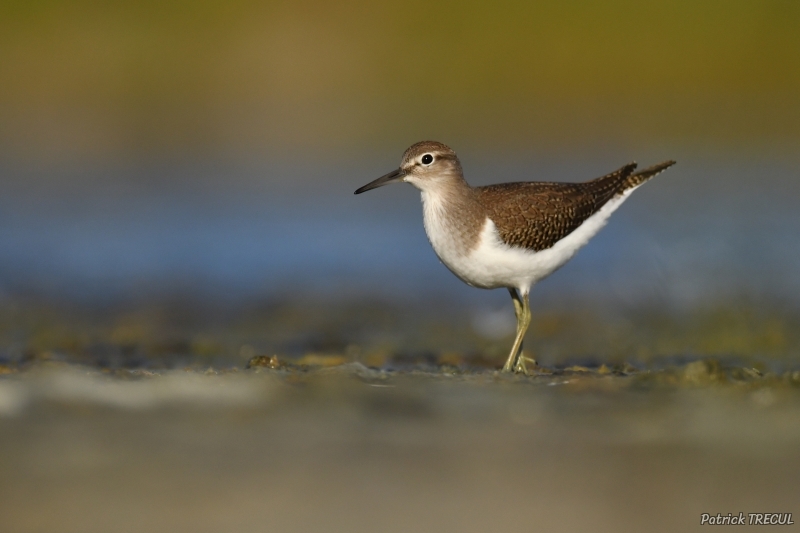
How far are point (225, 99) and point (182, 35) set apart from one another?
5.80 ft

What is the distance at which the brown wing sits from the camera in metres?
8.12

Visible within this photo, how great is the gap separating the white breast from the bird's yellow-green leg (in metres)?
0.21

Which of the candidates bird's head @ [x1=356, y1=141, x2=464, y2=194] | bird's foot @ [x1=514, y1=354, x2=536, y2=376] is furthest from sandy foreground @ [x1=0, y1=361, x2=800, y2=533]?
bird's head @ [x1=356, y1=141, x2=464, y2=194]

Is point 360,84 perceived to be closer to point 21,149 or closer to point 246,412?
point 21,149

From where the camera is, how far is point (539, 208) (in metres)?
8.38

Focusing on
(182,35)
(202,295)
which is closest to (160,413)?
(202,295)

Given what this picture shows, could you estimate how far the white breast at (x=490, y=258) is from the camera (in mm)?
7965

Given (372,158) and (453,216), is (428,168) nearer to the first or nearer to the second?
(453,216)

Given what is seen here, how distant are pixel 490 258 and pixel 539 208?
2.47ft

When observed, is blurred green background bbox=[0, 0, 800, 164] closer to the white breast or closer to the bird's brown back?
the bird's brown back

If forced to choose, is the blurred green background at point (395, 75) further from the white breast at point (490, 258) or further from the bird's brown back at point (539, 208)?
the white breast at point (490, 258)

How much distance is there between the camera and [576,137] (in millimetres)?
18062

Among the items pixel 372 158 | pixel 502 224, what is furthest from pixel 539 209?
pixel 372 158

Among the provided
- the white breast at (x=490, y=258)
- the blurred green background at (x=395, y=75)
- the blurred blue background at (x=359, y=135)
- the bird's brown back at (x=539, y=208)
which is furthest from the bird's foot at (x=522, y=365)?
the blurred green background at (x=395, y=75)
